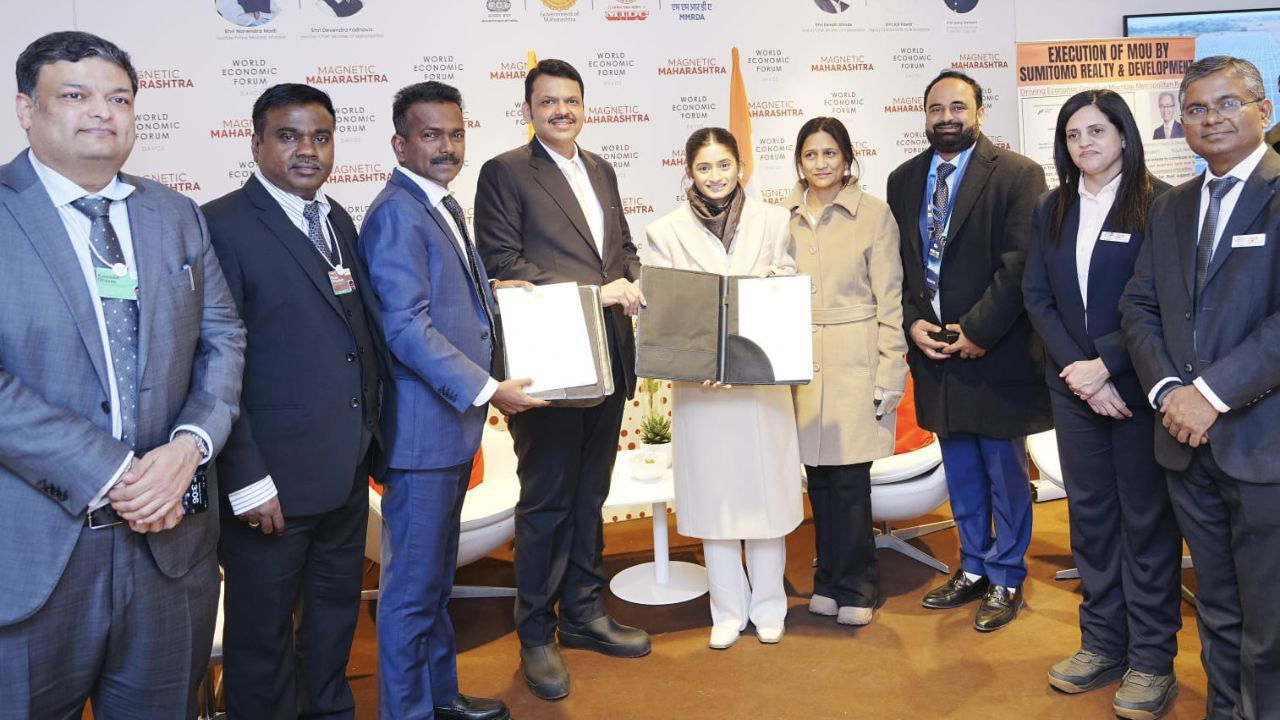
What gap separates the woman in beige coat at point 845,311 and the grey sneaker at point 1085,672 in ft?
3.23

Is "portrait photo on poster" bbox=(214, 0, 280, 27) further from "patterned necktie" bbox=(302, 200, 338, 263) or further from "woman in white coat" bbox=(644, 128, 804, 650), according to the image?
"patterned necktie" bbox=(302, 200, 338, 263)

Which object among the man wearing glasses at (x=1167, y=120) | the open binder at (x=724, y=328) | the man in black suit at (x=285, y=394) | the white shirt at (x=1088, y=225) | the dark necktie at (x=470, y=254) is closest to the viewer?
the man in black suit at (x=285, y=394)

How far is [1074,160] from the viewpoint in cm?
314

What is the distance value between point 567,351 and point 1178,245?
182 cm

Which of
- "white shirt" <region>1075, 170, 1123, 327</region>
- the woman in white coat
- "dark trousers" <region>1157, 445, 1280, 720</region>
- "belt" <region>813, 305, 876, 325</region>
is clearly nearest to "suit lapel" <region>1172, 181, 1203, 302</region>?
"white shirt" <region>1075, 170, 1123, 327</region>

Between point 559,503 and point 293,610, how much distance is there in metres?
1.03

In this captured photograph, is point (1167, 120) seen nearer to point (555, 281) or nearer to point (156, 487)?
point (555, 281)

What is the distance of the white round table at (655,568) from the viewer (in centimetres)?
424

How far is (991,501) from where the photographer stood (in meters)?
3.95

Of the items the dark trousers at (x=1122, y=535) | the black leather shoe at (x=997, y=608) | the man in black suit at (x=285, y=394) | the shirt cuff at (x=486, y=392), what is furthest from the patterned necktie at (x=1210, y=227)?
the man in black suit at (x=285, y=394)

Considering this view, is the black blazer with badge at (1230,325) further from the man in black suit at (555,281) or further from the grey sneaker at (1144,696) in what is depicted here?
the man in black suit at (555,281)

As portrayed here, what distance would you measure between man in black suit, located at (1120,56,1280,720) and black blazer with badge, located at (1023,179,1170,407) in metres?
0.18

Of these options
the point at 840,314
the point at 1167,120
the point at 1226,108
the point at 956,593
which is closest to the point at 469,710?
the point at 840,314

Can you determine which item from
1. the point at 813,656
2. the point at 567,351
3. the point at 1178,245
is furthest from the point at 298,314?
the point at 1178,245
